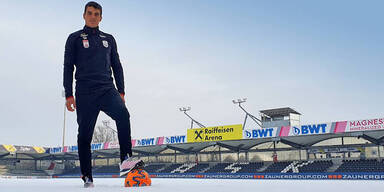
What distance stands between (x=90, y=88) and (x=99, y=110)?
266mm

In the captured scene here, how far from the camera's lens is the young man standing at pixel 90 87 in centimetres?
379

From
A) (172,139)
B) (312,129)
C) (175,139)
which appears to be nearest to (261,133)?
(312,129)

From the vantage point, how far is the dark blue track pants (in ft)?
12.4

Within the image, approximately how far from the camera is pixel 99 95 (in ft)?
12.6

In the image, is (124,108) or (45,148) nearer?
(124,108)

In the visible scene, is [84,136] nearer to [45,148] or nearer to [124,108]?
[124,108]

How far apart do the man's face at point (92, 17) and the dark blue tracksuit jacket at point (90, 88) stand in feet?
0.21

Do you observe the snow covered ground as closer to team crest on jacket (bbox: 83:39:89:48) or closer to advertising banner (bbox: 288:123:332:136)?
team crest on jacket (bbox: 83:39:89:48)

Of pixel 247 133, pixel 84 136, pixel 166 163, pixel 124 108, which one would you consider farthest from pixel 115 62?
pixel 166 163

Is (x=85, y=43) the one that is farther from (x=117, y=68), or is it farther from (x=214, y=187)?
(x=214, y=187)

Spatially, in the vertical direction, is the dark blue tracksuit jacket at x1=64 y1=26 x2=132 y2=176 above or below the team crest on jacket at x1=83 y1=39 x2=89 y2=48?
below

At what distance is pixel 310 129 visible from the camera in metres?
23.7

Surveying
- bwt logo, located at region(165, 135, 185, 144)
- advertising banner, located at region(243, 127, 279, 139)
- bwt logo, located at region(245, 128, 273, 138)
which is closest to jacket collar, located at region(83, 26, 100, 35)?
advertising banner, located at region(243, 127, 279, 139)

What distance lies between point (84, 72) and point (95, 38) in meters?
0.41
